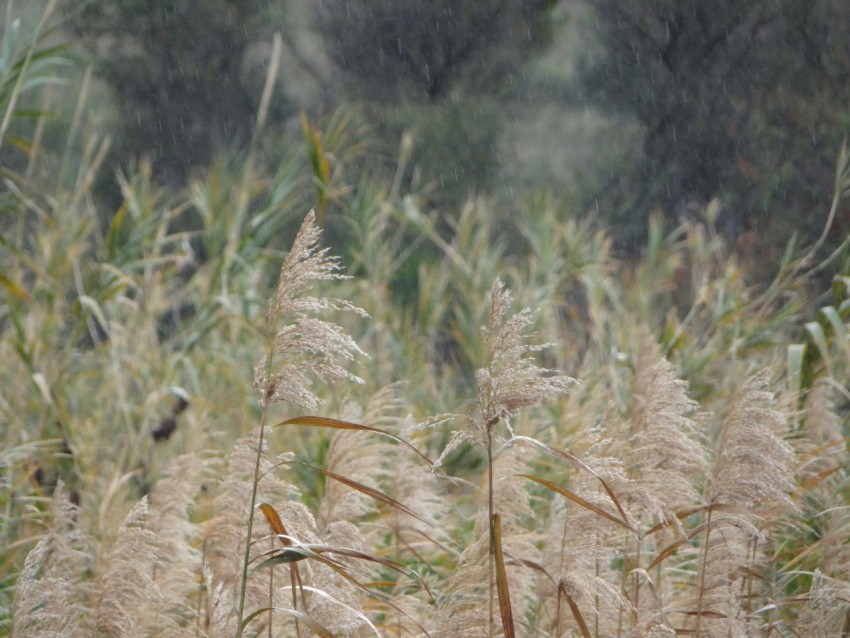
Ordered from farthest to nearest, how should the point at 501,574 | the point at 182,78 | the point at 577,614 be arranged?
the point at 182,78, the point at 577,614, the point at 501,574

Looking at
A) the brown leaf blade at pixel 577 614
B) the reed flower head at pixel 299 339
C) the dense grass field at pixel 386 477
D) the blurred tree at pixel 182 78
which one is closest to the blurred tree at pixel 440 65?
the blurred tree at pixel 182 78

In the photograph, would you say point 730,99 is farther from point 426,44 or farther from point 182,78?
point 182,78

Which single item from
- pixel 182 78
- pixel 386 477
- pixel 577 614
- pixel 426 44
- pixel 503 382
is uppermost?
pixel 426 44

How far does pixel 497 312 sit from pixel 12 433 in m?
2.94

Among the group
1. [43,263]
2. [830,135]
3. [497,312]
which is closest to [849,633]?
[497,312]

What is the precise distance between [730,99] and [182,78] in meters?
7.73

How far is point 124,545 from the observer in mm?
2258

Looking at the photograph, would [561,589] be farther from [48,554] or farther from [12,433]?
[12,433]

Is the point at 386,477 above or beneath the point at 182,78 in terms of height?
beneath

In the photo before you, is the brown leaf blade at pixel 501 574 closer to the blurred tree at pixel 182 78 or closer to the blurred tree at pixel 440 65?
the blurred tree at pixel 440 65

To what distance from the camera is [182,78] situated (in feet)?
51.6

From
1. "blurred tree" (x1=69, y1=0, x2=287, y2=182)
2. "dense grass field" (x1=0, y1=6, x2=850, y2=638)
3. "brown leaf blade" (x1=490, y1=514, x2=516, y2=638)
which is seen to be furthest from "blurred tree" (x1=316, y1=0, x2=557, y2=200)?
"brown leaf blade" (x1=490, y1=514, x2=516, y2=638)

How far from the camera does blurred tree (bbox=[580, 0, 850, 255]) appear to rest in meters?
10.1

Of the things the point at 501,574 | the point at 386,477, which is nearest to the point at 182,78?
the point at 386,477
